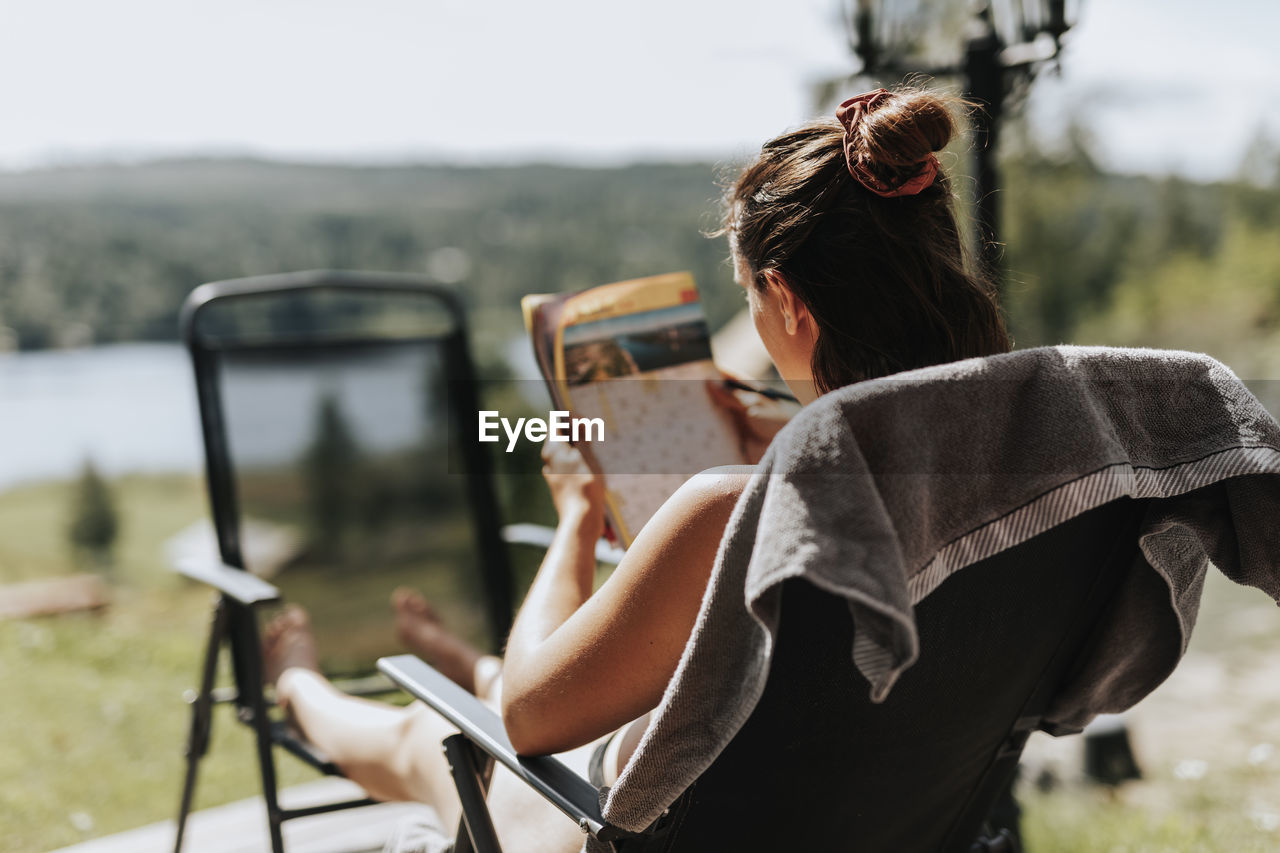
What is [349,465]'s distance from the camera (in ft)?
8.92

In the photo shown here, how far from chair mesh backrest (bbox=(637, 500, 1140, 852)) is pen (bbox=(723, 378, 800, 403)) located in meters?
0.69

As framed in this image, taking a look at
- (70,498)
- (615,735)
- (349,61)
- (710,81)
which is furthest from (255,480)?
(349,61)

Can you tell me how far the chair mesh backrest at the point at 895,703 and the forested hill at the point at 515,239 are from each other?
3.33m

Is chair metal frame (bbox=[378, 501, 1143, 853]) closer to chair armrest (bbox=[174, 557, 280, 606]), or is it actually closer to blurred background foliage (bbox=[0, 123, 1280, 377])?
chair armrest (bbox=[174, 557, 280, 606])

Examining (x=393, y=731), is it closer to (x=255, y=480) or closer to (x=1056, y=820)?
(x=255, y=480)

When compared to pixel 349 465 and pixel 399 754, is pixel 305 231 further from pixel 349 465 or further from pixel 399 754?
pixel 399 754

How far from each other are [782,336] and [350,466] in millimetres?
1771

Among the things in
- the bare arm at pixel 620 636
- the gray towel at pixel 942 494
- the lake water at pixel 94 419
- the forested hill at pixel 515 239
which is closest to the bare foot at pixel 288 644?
the bare arm at pixel 620 636

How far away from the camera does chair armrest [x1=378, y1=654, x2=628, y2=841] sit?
1063 mm

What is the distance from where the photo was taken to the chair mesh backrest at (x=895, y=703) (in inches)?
38.6

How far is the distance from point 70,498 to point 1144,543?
7307 mm

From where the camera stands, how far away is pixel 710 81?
1969 centimetres

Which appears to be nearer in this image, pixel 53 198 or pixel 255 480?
pixel 255 480

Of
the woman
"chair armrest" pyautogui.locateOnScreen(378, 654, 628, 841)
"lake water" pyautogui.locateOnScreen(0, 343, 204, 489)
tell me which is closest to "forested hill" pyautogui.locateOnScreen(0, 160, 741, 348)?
"lake water" pyautogui.locateOnScreen(0, 343, 204, 489)
